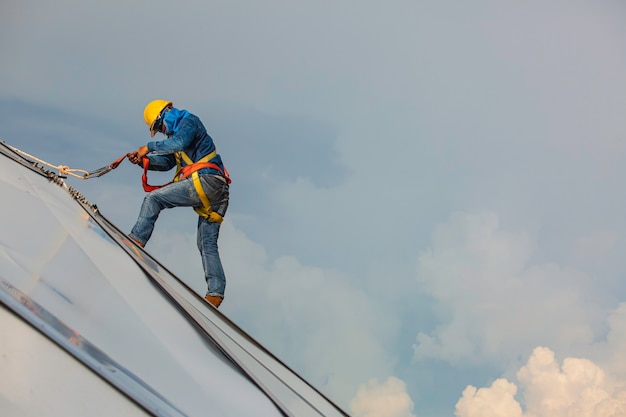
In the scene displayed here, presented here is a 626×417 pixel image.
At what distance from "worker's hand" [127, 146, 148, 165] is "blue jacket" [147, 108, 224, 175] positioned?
71mm

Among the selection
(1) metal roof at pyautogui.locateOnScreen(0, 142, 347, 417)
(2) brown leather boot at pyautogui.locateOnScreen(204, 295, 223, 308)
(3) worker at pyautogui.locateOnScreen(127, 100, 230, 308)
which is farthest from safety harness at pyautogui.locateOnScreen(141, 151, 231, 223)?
(1) metal roof at pyautogui.locateOnScreen(0, 142, 347, 417)

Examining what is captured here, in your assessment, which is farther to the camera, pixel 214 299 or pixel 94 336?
pixel 214 299

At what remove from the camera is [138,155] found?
24.9 ft

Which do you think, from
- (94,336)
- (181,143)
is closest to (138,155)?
(181,143)

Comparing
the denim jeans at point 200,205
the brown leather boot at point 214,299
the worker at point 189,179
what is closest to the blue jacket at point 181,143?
the worker at point 189,179

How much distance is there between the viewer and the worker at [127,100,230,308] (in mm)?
7531

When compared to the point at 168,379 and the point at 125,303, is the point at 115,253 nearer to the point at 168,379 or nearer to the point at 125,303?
the point at 125,303

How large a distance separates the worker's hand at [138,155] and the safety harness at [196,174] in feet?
0.48

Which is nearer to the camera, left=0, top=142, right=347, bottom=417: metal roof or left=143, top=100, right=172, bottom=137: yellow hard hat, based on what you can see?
left=0, top=142, right=347, bottom=417: metal roof

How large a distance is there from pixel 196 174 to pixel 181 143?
42cm

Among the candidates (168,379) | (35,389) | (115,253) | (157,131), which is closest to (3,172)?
(115,253)

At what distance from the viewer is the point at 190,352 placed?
10.4 feet

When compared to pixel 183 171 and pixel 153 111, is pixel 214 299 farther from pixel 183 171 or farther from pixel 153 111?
pixel 153 111

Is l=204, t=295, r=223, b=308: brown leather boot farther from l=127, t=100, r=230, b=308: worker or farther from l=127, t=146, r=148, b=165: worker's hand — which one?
l=127, t=146, r=148, b=165: worker's hand
